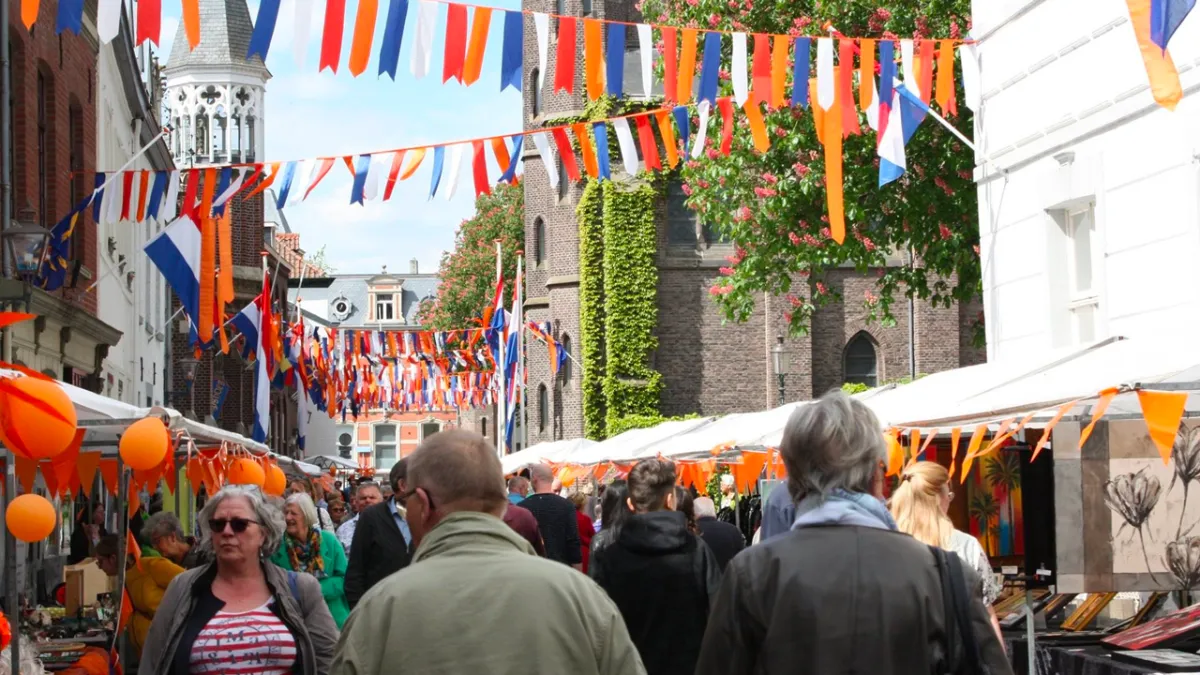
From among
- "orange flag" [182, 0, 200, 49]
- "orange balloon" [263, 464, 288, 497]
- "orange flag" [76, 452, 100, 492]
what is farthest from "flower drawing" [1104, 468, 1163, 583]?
"orange balloon" [263, 464, 288, 497]

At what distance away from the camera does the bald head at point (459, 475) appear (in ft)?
11.9

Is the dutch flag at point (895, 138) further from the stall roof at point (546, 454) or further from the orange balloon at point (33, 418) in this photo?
the stall roof at point (546, 454)

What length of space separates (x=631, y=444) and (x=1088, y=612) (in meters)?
13.4

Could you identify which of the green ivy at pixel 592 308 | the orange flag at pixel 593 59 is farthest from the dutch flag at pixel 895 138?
the green ivy at pixel 592 308

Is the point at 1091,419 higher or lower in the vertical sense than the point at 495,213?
lower

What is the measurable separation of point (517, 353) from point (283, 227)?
210 ft

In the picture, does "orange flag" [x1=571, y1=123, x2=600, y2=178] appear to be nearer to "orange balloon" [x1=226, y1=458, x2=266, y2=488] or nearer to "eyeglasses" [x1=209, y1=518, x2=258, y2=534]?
"orange balloon" [x1=226, y1=458, x2=266, y2=488]

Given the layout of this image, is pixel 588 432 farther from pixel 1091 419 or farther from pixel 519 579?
pixel 519 579

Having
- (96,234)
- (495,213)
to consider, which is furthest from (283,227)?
(96,234)

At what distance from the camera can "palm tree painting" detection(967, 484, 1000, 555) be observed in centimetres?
1012

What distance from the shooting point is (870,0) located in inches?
899

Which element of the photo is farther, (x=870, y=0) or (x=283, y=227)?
(x=283, y=227)

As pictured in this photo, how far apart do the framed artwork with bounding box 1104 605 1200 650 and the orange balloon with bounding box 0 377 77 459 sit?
5038mm

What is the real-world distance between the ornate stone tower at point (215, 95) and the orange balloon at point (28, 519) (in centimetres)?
6087
